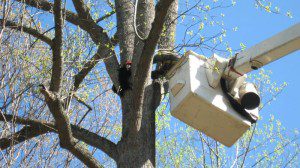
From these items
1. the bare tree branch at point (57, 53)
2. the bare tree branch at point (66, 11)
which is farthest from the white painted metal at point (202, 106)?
the bare tree branch at point (66, 11)

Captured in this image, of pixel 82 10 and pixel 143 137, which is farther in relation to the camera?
pixel 82 10

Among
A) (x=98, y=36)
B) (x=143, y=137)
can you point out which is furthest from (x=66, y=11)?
(x=143, y=137)

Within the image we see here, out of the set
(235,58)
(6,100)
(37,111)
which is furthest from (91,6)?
(235,58)

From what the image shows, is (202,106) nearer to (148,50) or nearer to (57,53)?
(148,50)

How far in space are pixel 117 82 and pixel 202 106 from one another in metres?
1.03

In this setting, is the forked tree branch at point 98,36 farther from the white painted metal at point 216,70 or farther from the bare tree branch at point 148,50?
the white painted metal at point 216,70

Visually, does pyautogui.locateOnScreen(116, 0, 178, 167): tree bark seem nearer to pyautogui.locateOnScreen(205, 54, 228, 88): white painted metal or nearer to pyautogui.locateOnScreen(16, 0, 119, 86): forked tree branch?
pyautogui.locateOnScreen(16, 0, 119, 86): forked tree branch

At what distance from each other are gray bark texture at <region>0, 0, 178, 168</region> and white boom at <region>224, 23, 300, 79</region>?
0.65 meters

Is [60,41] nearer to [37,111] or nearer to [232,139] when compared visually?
[37,111]

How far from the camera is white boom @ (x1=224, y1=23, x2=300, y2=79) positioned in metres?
3.78

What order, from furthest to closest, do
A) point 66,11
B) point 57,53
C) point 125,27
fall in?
point 66,11 < point 125,27 < point 57,53

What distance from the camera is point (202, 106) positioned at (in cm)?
427

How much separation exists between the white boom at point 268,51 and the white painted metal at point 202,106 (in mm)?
245

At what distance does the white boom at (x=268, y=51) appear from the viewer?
3781 mm
